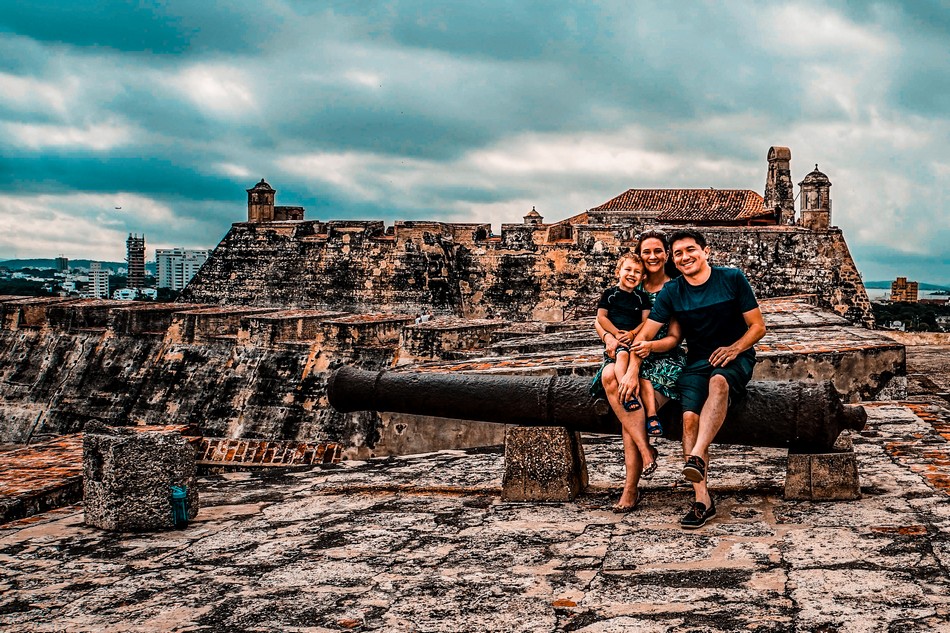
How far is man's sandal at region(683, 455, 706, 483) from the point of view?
412cm

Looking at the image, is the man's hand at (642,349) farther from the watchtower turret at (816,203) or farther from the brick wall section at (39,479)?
the watchtower turret at (816,203)

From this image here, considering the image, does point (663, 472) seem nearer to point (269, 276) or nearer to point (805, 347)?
point (805, 347)

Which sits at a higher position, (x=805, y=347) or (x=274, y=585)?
(x=805, y=347)

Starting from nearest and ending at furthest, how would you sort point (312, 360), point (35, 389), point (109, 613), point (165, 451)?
point (109, 613) < point (165, 451) < point (312, 360) < point (35, 389)

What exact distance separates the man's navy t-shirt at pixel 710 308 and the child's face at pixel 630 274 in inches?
9.7

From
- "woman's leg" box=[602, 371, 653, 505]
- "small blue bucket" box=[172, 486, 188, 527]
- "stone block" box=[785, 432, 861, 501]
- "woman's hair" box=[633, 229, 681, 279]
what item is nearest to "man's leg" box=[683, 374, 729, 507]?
"woman's leg" box=[602, 371, 653, 505]

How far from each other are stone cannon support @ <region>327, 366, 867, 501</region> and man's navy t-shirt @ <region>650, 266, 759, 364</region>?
10.5 inches

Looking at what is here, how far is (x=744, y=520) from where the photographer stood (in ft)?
13.7

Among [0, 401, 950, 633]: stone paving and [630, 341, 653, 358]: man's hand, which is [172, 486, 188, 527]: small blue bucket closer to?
[0, 401, 950, 633]: stone paving

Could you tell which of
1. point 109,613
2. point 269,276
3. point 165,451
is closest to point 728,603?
point 109,613

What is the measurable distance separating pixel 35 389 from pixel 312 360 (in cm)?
561

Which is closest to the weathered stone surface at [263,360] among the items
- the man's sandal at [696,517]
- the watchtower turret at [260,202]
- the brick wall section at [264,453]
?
the brick wall section at [264,453]

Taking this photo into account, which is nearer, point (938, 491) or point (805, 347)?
point (938, 491)

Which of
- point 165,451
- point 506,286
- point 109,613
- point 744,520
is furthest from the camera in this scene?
point 506,286
